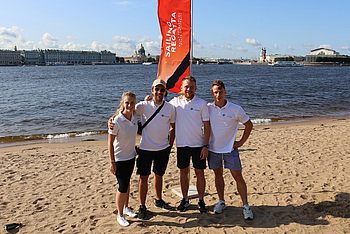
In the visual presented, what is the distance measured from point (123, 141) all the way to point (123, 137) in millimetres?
53

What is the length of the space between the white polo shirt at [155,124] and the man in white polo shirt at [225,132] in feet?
1.94

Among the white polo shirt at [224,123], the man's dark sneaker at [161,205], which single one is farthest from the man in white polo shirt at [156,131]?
the white polo shirt at [224,123]

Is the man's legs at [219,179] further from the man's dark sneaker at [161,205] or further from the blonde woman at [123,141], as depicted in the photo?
the blonde woman at [123,141]

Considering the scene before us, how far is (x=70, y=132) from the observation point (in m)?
15.2

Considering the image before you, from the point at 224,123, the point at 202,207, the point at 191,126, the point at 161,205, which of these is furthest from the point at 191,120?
the point at 161,205

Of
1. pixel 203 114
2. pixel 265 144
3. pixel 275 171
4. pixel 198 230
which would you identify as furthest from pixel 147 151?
pixel 265 144

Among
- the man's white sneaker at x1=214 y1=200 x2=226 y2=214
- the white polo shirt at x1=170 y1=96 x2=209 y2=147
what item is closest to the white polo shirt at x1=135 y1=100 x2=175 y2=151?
the white polo shirt at x1=170 y1=96 x2=209 y2=147

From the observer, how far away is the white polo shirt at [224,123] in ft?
15.8

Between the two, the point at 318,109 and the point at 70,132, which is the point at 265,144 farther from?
the point at 318,109

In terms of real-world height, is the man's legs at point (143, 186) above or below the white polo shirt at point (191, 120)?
below

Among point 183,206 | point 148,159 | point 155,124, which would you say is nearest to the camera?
point 155,124

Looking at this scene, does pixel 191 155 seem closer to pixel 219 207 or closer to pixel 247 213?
pixel 219 207

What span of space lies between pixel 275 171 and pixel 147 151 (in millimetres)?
3519

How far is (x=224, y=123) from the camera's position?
190 inches
